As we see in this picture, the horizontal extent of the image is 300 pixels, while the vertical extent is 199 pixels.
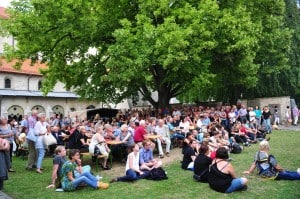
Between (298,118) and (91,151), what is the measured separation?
2449cm

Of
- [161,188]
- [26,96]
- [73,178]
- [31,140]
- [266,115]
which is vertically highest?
[26,96]

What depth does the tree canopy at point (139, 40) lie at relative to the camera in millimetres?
18766

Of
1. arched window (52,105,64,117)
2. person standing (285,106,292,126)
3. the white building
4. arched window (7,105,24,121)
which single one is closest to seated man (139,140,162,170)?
person standing (285,106,292,126)

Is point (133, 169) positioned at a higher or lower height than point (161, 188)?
higher

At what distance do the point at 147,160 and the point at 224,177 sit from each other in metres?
3.20

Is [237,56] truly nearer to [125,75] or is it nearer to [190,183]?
[125,75]

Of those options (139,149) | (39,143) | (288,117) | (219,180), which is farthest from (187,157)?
(288,117)

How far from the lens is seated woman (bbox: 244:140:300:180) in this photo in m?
9.13

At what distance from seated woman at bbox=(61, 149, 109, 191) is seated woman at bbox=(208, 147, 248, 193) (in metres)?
2.90

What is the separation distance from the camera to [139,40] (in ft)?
62.6

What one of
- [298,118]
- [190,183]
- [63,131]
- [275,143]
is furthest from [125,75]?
[298,118]

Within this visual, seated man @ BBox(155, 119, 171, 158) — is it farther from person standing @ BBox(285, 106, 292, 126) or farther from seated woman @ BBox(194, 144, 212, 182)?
person standing @ BBox(285, 106, 292, 126)

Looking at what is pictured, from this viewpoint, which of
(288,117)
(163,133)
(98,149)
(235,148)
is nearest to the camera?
(98,149)

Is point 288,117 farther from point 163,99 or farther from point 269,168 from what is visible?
point 269,168
